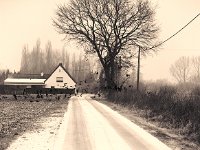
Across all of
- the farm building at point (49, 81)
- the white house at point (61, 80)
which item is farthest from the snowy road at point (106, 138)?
the white house at point (61, 80)

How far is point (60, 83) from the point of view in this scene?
8719 centimetres

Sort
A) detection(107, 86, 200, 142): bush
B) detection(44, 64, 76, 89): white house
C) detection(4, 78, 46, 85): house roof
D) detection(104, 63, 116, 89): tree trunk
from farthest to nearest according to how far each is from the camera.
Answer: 1. detection(4, 78, 46, 85): house roof
2. detection(44, 64, 76, 89): white house
3. detection(104, 63, 116, 89): tree trunk
4. detection(107, 86, 200, 142): bush

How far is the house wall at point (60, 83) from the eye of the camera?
8625 centimetres

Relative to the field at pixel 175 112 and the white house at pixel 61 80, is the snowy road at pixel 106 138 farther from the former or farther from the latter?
the white house at pixel 61 80

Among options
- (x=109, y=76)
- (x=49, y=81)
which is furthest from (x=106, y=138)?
(x=49, y=81)

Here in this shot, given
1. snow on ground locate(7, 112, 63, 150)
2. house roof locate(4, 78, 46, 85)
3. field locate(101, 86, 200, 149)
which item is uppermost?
house roof locate(4, 78, 46, 85)

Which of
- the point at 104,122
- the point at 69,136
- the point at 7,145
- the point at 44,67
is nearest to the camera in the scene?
the point at 7,145

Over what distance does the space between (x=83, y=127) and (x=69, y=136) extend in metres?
3.06

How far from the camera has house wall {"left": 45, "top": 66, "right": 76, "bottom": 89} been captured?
283ft

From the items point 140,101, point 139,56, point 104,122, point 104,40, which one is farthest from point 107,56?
point 104,122

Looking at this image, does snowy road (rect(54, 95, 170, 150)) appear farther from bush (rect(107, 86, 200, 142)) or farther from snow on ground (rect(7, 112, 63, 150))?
bush (rect(107, 86, 200, 142))

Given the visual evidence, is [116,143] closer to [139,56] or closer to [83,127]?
[83,127]

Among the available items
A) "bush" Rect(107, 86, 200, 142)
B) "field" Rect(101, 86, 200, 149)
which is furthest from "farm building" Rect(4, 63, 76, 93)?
"field" Rect(101, 86, 200, 149)

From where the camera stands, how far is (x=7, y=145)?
1372cm
